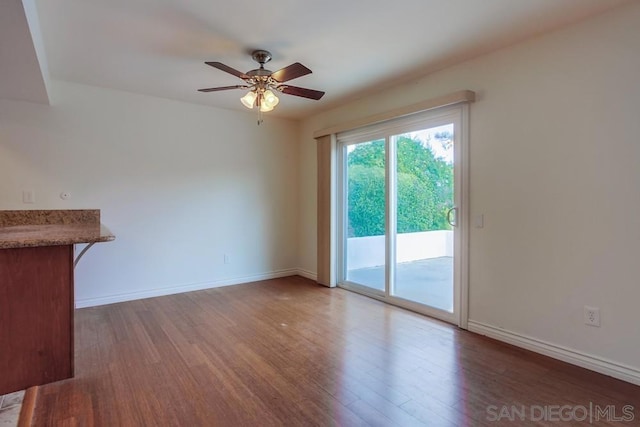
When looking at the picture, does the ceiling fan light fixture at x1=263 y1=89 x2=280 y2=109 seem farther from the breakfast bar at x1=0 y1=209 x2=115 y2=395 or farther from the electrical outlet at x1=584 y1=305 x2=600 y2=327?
the electrical outlet at x1=584 y1=305 x2=600 y2=327

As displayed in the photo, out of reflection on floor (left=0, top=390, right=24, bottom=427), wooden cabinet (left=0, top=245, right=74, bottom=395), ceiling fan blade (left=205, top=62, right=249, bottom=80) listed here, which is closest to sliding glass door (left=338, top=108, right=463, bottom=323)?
ceiling fan blade (left=205, top=62, right=249, bottom=80)

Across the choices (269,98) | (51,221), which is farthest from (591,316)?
(51,221)

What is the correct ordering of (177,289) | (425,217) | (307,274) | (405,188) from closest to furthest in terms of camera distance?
(425,217) < (405,188) < (177,289) < (307,274)

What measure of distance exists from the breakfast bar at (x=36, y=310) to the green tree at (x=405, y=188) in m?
2.78

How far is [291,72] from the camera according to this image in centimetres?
249

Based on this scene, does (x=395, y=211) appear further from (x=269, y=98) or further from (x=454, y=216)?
(x=269, y=98)

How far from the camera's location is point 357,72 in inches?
129

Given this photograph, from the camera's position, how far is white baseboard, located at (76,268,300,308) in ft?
12.1

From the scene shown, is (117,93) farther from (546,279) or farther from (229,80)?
(546,279)

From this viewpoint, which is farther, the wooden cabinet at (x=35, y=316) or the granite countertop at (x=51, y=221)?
the granite countertop at (x=51, y=221)

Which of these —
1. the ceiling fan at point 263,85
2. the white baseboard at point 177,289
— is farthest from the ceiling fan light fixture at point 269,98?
the white baseboard at point 177,289

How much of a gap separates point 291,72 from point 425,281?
2.47m

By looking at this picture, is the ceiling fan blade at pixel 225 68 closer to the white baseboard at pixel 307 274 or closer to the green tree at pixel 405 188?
the green tree at pixel 405 188

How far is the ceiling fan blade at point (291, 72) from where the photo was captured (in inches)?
93.3
